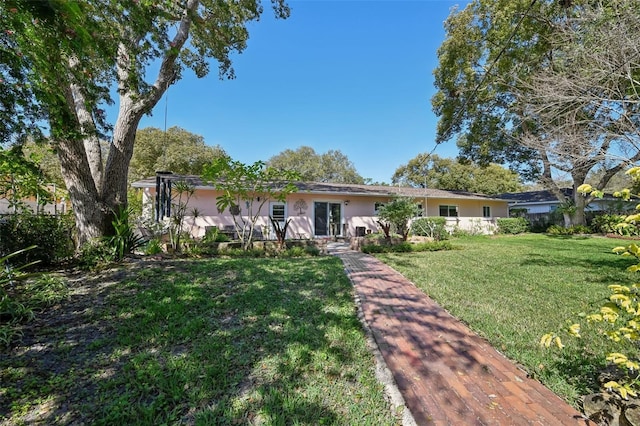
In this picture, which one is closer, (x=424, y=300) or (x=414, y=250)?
(x=424, y=300)

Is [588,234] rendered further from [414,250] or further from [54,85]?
[54,85]

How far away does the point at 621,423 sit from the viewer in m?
1.89

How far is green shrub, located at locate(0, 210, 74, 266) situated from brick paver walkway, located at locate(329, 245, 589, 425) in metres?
6.69

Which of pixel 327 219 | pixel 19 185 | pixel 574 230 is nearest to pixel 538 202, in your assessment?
pixel 574 230

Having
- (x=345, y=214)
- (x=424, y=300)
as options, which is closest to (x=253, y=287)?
(x=424, y=300)

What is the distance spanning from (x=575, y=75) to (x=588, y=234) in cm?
1408

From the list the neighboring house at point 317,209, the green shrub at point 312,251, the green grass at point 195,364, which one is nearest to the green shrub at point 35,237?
the green grass at point 195,364

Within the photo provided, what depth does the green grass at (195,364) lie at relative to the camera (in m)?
2.18

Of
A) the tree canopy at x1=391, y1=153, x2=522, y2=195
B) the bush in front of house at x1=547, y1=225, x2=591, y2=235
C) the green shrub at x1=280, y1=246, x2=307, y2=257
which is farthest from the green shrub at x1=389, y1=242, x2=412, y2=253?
the tree canopy at x1=391, y1=153, x2=522, y2=195

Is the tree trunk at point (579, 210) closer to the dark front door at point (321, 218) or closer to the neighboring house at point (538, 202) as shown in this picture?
the neighboring house at point (538, 202)

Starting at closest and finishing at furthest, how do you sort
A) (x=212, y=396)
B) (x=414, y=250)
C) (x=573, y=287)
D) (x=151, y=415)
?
(x=151, y=415), (x=212, y=396), (x=573, y=287), (x=414, y=250)

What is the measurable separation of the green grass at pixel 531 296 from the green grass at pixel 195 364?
1681 millimetres

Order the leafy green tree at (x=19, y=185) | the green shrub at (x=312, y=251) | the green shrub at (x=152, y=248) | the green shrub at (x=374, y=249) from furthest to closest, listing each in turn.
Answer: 1. the green shrub at (x=374, y=249)
2. the green shrub at (x=312, y=251)
3. the green shrub at (x=152, y=248)
4. the leafy green tree at (x=19, y=185)

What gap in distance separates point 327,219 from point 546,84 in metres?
10.5
